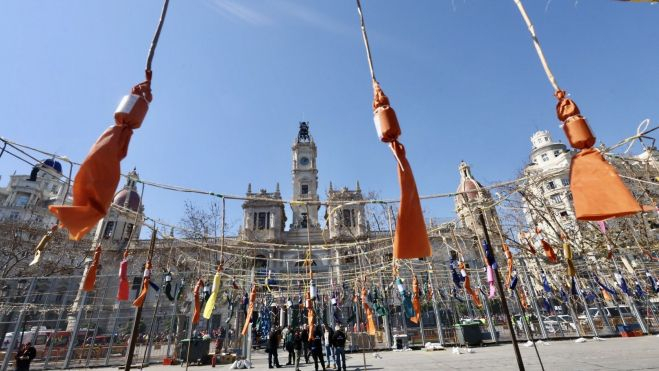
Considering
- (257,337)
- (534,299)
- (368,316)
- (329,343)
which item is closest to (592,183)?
(329,343)

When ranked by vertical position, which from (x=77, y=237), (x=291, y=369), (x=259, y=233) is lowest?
(x=291, y=369)

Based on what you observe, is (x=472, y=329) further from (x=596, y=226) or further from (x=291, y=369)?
(x=291, y=369)

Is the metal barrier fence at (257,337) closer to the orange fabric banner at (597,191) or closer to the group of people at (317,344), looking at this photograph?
the group of people at (317,344)

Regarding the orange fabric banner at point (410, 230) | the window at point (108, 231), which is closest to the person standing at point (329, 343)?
the orange fabric banner at point (410, 230)

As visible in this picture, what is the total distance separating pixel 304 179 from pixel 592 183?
56.5 m

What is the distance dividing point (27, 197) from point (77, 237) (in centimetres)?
8572

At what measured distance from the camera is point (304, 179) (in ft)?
192

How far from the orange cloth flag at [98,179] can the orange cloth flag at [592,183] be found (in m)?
3.67

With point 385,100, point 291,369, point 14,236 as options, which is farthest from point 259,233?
point 385,100

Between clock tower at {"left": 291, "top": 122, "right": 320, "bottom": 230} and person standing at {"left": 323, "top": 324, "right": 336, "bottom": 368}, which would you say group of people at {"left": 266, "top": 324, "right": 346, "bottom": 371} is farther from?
clock tower at {"left": 291, "top": 122, "right": 320, "bottom": 230}

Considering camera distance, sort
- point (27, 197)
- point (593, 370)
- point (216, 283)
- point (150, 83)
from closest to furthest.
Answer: point (150, 83) → point (593, 370) → point (216, 283) → point (27, 197)

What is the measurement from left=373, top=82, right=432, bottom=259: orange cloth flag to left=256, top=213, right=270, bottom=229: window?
48131 mm

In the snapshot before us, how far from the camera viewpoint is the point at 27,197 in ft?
207

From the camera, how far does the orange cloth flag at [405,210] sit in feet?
8.18
